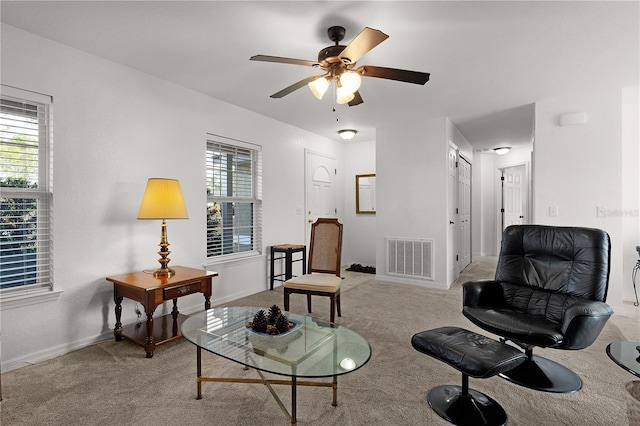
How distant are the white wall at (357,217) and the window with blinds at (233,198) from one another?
242 centimetres

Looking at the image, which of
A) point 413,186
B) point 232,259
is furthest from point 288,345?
point 413,186

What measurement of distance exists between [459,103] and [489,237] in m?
4.89

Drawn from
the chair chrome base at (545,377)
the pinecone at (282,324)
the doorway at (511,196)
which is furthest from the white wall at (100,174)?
the doorway at (511,196)

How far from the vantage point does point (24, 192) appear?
2.45m

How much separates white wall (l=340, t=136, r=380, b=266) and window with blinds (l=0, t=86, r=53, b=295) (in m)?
4.75

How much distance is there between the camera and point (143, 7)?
214 cm

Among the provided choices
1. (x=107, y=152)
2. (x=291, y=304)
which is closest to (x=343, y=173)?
(x=291, y=304)

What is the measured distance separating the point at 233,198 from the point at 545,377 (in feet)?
11.7

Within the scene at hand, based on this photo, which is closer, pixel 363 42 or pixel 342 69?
pixel 363 42

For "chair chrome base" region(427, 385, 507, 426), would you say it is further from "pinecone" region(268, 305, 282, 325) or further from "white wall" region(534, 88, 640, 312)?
"white wall" region(534, 88, 640, 312)

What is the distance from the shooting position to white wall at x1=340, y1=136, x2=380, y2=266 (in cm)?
629

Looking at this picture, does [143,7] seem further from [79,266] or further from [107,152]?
[79,266]

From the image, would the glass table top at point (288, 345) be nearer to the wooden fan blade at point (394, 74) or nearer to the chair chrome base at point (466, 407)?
the chair chrome base at point (466, 407)

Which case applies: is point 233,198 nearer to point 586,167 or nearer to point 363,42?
point 363,42
